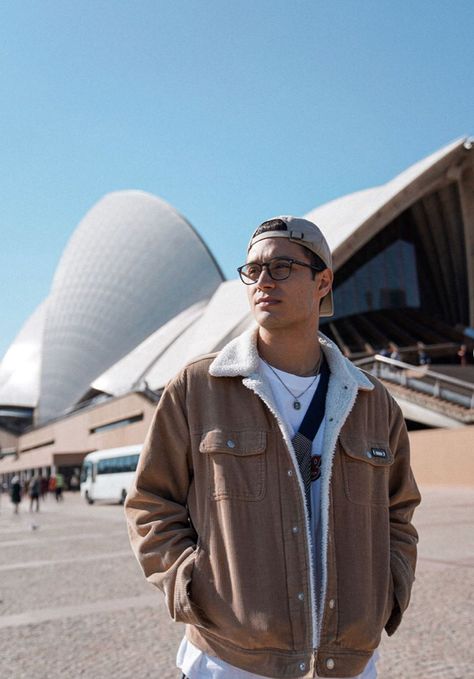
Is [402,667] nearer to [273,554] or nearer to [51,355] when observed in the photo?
[273,554]

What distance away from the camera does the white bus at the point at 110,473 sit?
18.8 meters

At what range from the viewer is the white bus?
61.6 feet

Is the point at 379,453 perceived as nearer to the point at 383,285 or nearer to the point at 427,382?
the point at 427,382

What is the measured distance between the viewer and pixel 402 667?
11.1 feet

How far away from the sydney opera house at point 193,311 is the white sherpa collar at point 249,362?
1478 centimetres

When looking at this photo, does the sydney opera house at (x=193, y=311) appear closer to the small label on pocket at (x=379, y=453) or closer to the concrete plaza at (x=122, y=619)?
the concrete plaza at (x=122, y=619)

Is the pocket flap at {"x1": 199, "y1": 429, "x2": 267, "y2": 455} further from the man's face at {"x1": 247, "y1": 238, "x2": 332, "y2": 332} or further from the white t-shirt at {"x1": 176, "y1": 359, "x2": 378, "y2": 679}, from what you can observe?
the man's face at {"x1": 247, "y1": 238, "x2": 332, "y2": 332}

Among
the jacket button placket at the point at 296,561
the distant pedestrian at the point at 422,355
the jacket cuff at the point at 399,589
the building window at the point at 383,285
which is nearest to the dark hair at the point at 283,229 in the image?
the jacket button placket at the point at 296,561

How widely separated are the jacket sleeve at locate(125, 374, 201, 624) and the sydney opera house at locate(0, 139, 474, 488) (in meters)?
15.1

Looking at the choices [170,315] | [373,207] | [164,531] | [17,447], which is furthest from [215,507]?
[17,447]

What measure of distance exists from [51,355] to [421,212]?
952 inches

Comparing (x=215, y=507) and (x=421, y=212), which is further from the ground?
(x=421, y=212)

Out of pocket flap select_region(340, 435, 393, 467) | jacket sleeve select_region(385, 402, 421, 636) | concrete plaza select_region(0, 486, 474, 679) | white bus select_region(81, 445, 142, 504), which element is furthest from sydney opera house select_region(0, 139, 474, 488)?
pocket flap select_region(340, 435, 393, 467)

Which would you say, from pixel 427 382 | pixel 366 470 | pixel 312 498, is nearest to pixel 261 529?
pixel 312 498
